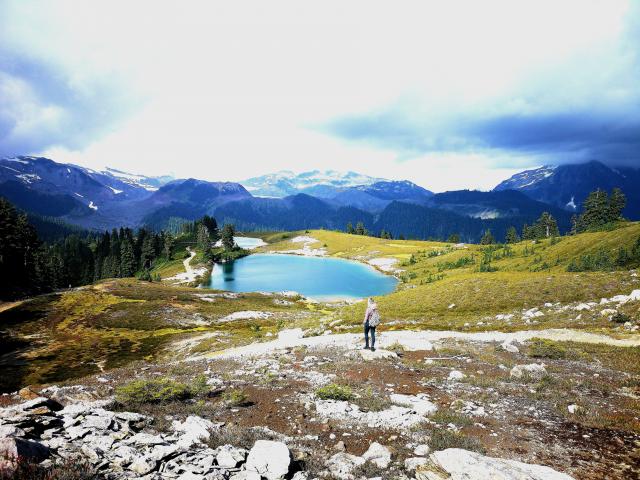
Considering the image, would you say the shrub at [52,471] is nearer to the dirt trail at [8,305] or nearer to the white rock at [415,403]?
the white rock at [415,403]

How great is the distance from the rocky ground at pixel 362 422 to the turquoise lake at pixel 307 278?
293ft

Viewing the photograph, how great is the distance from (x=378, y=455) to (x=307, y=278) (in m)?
134

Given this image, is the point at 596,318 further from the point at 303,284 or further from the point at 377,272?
the point at 377,272

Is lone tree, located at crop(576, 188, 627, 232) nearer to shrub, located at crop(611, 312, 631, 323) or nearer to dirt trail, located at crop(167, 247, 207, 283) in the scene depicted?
shrub, located at crop(611, 312, 631, 323)

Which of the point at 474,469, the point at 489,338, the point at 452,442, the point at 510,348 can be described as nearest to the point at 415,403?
the point at 452,442

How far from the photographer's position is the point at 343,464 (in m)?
10.6

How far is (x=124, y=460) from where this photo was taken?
9711mm

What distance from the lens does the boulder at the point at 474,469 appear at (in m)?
8.74

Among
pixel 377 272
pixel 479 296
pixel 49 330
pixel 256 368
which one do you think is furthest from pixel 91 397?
pixel 377 272

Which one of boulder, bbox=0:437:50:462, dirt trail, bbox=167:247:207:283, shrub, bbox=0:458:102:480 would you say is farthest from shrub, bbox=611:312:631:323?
dirt trail, bbox=167:247:207:283

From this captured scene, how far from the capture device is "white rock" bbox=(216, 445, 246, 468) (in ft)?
31.9

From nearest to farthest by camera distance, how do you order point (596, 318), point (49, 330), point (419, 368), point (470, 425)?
point (470, 425)
point (419, 368)
point (596, 318)
point (49, 330)

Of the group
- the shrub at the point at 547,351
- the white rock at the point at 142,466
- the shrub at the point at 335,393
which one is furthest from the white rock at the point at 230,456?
the shrub at the point at 547,351

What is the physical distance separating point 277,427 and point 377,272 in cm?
14067
